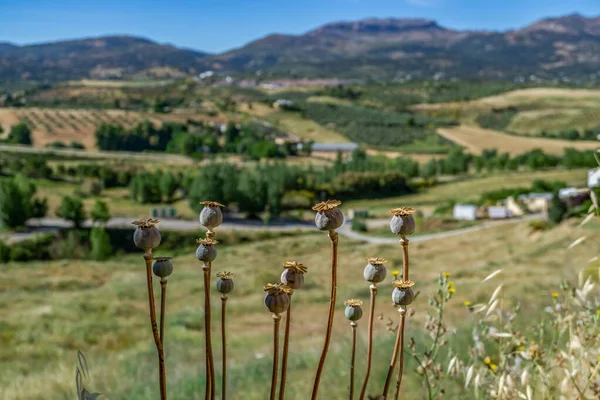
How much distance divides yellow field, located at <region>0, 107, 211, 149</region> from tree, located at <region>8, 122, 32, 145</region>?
1.86 metres

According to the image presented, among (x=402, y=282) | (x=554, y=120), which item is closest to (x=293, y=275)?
(x=402, y=282)

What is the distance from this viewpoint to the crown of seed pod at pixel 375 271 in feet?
4.95

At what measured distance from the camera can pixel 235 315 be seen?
677 inches

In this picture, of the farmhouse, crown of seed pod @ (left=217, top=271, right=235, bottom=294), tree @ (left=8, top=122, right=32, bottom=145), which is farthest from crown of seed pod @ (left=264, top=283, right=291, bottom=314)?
tree @ (left=8, top=122, right=32, bottom=145)

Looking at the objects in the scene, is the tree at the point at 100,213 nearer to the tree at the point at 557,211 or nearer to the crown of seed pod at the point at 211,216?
the tree at the point at 557,211

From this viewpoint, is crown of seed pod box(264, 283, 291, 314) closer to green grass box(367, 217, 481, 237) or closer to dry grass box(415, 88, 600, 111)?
green grass box(367, 217, 481, 237)

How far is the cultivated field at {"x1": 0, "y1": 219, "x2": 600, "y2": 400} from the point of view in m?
5.67

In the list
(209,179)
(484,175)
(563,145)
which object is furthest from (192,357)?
(563,145)

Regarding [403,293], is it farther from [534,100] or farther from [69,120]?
[534,100]

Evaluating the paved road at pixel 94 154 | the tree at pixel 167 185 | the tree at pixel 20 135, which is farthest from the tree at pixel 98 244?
the tree at pixel 20 135

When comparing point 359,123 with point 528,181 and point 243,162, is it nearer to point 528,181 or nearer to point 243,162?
point 243,162

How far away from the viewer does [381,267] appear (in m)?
1.53

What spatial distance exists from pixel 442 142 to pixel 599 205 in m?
113

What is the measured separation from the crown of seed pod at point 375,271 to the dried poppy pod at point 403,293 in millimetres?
47
